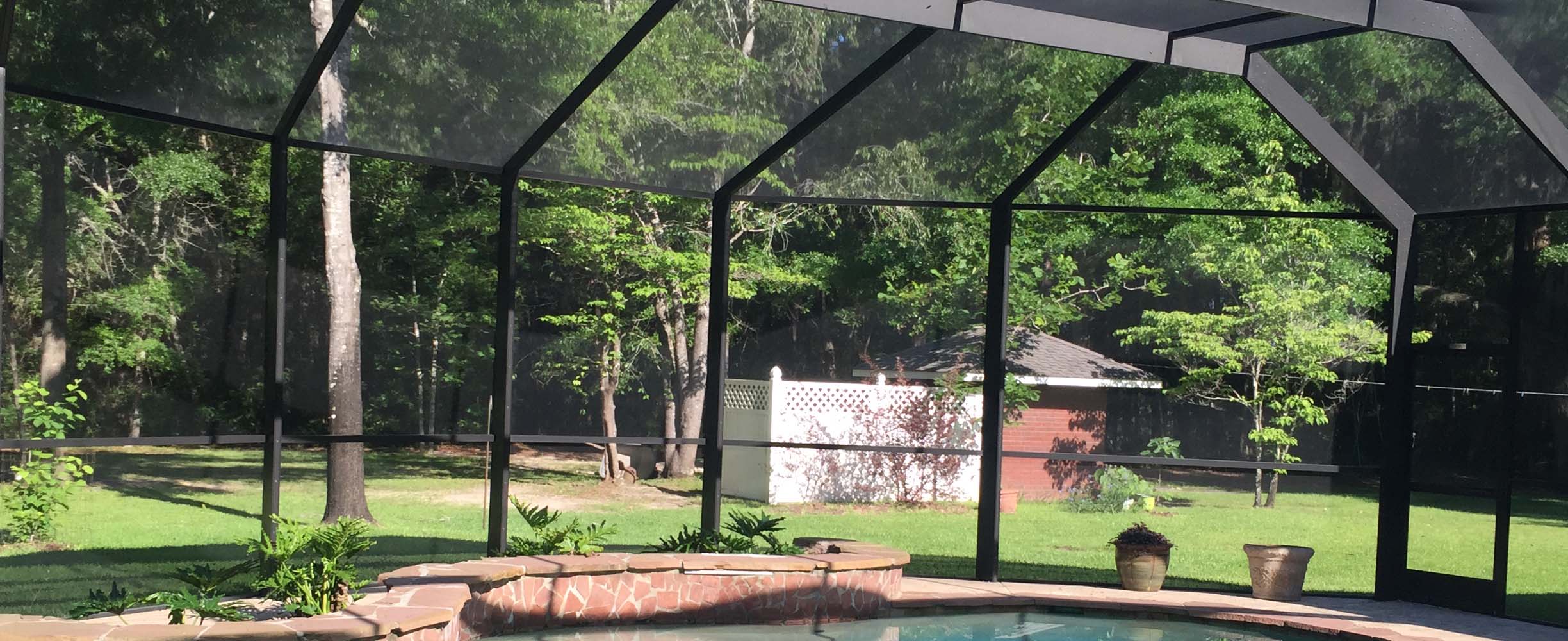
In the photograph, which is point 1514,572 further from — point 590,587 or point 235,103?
point 235,103

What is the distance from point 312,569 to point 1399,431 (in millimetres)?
7000

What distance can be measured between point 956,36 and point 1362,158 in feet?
9.85

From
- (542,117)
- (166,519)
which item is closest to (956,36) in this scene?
(542,117)

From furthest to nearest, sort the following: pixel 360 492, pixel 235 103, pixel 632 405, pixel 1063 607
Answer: pixel 632 405
pixel 360 492
pixel 1063 607
pixel 235 103

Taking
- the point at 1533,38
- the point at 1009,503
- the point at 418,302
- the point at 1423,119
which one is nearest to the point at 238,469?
the point at 418,302

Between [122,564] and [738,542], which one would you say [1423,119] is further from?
[122,564]

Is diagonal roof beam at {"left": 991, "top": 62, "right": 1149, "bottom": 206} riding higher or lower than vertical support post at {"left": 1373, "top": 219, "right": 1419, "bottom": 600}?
higher

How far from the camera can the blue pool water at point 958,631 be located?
6.90 metres

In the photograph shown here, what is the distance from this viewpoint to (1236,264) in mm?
17141

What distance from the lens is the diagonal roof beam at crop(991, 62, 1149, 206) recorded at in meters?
7.64

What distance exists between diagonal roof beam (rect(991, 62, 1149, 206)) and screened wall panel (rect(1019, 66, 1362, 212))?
8185 mm

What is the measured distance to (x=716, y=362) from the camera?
8594 millimetres

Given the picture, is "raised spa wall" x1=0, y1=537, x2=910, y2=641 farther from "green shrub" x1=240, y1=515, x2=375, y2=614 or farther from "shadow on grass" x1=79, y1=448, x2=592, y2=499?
"shadow on grass" x1=79, y1=448, x2=592, y2=499

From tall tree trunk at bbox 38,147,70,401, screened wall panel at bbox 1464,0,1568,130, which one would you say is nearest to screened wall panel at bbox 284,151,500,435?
tall tree trunk at bbox 38,147,70,401
